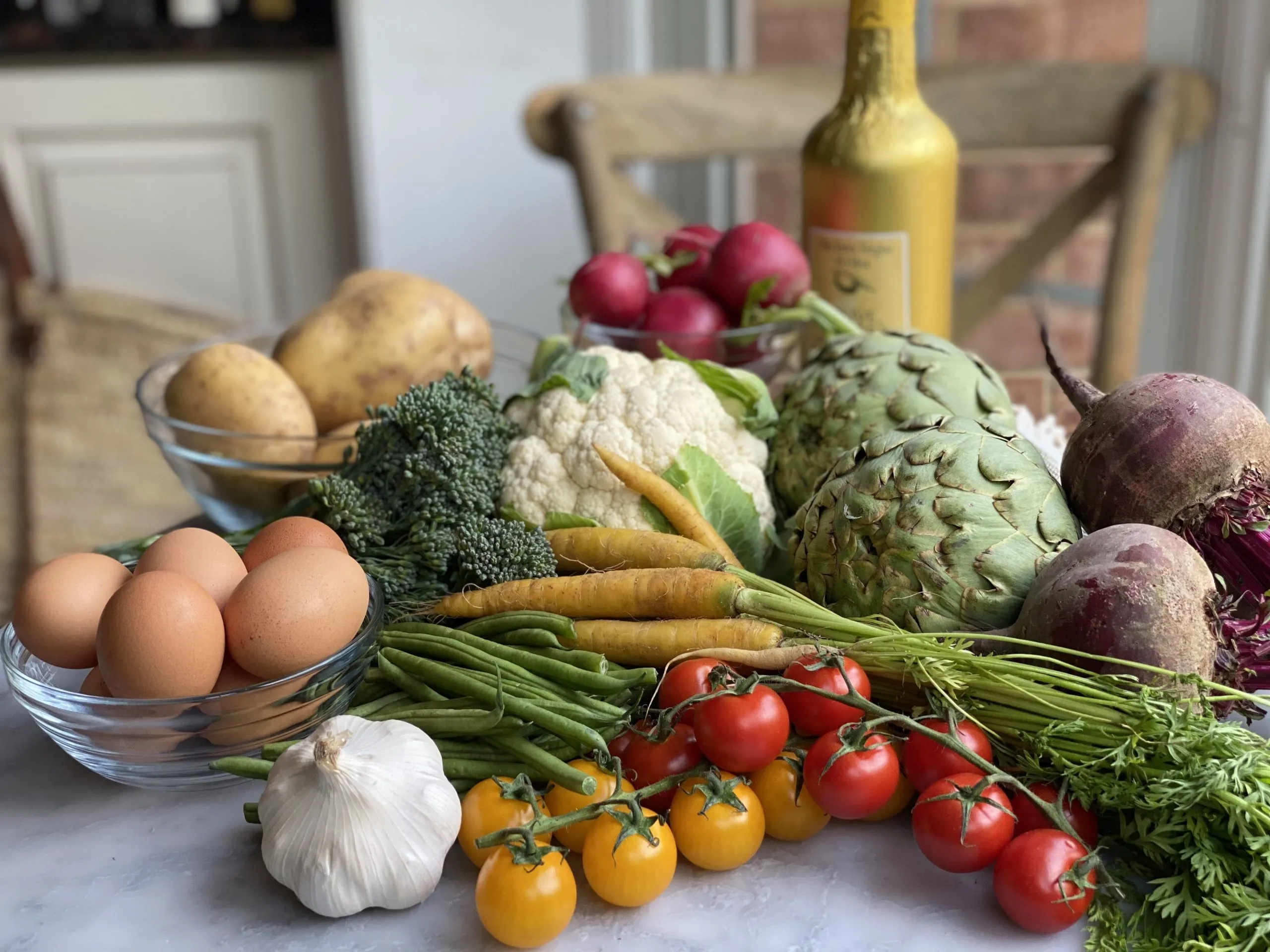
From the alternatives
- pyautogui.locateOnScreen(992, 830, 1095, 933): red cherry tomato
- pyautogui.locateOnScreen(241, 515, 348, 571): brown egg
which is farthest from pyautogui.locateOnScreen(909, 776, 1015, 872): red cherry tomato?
pyautogui.locateOnScreen(241, 515, 348, 571): brown egg

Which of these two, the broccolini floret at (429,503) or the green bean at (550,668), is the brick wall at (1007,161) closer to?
the broccolini floret at (429,503)

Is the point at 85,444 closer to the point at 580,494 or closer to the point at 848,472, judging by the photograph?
the point at 580,494

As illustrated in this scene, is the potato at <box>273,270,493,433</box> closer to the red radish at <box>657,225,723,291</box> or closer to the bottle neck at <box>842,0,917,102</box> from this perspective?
the red radish at <box>657,225,723,291</box>

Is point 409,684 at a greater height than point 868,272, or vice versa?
point 868,272

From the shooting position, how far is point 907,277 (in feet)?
3.85

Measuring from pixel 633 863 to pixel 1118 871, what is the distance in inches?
11.1

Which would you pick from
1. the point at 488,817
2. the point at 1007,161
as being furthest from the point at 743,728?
the point at 1007,161

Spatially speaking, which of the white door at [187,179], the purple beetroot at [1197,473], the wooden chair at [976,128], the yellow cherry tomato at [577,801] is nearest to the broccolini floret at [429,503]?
the yellow cherry tomato at [577,801]

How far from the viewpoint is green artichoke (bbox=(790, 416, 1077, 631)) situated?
0.79 m

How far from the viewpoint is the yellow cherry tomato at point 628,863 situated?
648 mm

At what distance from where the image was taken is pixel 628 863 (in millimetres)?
647

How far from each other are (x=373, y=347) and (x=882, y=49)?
0.60 m

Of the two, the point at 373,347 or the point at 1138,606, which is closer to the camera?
the point at 1138,606

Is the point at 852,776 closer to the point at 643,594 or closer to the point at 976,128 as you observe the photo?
the point at 643,594
